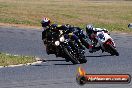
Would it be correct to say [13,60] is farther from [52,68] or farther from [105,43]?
[105,43]

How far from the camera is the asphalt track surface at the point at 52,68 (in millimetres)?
17812

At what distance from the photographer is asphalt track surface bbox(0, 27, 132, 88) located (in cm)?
1781

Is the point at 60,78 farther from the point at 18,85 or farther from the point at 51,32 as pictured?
the point at 51,32

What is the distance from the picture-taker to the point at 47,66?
22.7 m

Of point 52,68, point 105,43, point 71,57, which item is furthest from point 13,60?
point 105,43

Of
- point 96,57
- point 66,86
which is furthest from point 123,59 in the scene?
point 66,86

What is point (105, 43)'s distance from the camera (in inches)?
1038

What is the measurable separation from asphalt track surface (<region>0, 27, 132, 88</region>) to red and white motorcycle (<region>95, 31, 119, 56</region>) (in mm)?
339

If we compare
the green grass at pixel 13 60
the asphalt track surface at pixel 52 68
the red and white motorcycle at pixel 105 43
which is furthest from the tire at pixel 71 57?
the red and white motorcycle at pixel 105 43

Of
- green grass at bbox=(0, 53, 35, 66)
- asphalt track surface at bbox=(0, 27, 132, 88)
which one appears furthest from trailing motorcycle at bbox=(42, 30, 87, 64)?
green grass at bbox=(0, 53, 35, 66)

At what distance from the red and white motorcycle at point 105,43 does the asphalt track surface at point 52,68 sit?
0.34m

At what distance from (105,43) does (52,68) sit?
502cm

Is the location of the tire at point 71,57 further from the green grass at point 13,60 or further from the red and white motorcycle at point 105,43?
the red and white motorcycle at point 105,43

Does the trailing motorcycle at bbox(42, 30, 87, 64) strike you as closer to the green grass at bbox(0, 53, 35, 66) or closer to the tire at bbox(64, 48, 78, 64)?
the tire at bbox(64, 48, 78, 64)
